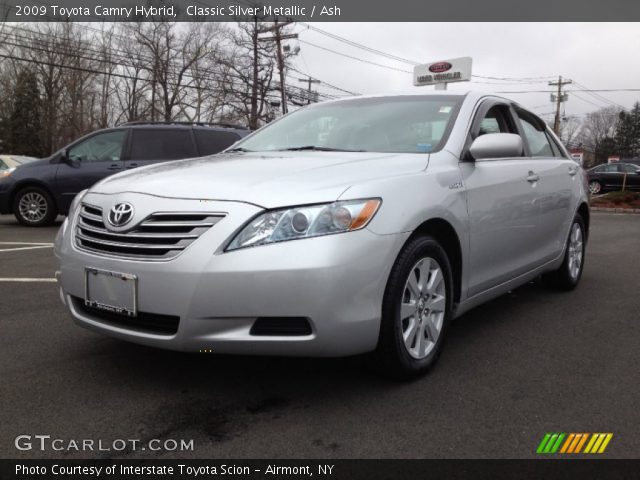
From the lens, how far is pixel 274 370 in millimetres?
3018

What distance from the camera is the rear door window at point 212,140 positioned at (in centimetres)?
1023

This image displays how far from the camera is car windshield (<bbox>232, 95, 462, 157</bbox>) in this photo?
346 cm

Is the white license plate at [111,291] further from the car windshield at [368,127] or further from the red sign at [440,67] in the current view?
the red sign at [440,67]

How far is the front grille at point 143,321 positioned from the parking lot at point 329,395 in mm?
333

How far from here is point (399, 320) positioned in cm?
267

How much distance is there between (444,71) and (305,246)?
27.2 meters

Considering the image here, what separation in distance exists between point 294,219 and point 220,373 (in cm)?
102

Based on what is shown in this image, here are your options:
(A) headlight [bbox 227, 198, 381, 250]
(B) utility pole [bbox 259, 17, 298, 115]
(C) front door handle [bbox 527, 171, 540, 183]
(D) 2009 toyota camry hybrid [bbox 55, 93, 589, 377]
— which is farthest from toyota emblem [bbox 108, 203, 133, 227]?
(B) utility pole [bbox 259, 17, 298, 115]

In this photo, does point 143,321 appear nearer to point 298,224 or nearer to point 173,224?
point 173,224

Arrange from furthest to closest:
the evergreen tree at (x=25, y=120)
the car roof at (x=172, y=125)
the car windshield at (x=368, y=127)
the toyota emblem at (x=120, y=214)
A: 1. the evergreen tree at (x=25, y=120)
2. the car roof at (x=172, y=125)
3. the car windshield at (x=368, y=127)
4. the toyota emblem at (x=120, y=214)

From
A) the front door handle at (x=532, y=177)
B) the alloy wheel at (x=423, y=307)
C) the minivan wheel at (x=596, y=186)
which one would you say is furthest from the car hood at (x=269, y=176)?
the minivan wheel at (x=596, y=186)

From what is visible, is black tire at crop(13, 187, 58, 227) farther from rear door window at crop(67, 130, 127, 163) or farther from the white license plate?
the white license plate
